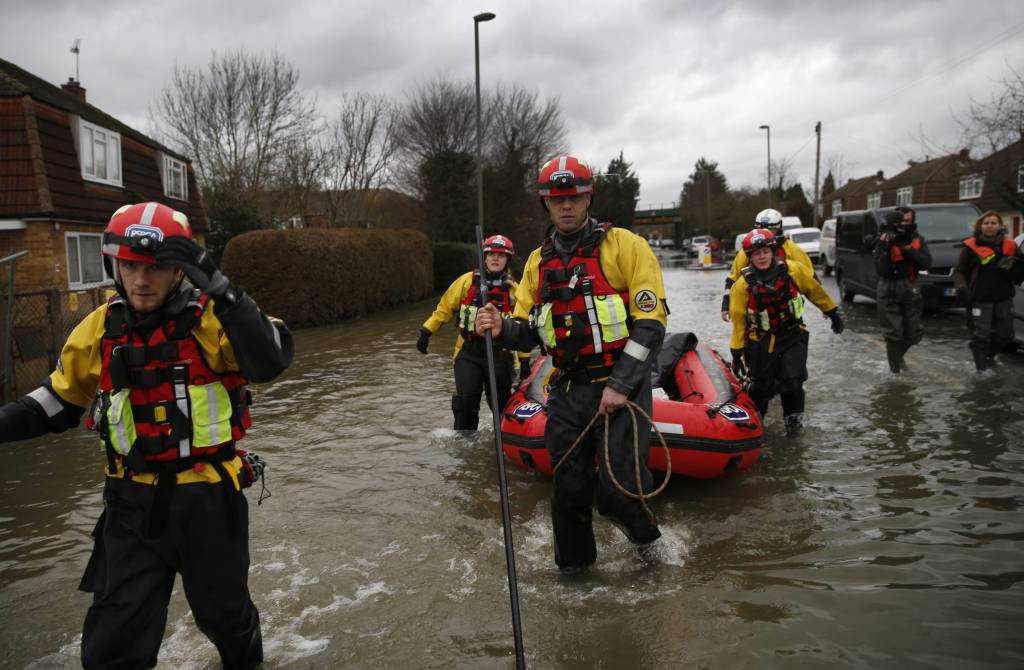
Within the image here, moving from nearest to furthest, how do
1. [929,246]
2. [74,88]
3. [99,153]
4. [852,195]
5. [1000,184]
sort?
1. [929,246]
2. [99,153]
3. [74,88]
4. [1000,184]
5. [852,195]

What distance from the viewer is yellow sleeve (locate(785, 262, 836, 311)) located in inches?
278

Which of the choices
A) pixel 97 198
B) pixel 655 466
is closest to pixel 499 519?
pixel 655 466

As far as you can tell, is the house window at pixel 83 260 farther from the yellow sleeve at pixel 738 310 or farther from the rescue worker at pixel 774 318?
the rescue worker at pixel 774 318

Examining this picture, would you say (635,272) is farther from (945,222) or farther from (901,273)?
(945,222)

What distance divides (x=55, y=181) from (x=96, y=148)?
271 cm

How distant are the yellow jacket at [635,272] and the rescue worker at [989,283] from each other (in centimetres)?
679

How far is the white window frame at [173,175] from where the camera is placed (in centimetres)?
2353

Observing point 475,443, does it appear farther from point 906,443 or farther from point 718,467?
point 906,443

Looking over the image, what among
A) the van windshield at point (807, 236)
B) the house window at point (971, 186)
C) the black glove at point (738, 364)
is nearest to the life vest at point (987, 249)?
the black glove at point (738, 364)

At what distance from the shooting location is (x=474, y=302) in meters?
7.24

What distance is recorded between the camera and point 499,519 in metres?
5.44

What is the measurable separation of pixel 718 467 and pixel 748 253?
2.39 m

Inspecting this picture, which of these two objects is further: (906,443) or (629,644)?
(906,443)

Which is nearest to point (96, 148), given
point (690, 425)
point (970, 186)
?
point (690, 425)
